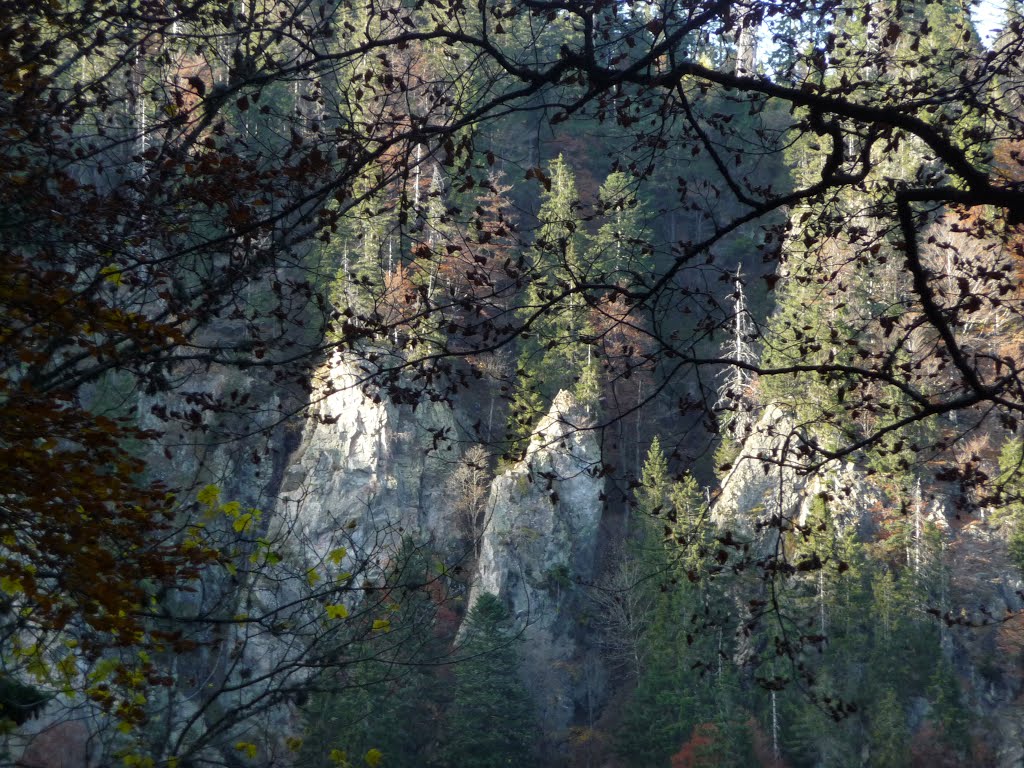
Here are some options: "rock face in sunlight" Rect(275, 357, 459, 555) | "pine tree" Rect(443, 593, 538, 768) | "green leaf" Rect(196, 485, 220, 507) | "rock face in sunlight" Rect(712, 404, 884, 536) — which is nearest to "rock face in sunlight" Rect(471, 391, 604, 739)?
"rock face in sunlight" Rect(275, 357, 459, 555)

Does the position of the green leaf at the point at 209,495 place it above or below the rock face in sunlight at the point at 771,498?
below

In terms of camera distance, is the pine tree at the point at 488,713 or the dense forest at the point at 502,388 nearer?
the dense forest at the point at 502,388

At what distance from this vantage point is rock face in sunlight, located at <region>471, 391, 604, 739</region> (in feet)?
95.5

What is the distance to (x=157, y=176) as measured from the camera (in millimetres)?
5410

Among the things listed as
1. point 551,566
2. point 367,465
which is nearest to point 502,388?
point 551,566

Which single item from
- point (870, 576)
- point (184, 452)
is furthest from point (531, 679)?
point (184, 452)

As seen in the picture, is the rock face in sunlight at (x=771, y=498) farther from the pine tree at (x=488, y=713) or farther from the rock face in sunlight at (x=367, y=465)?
the rock face in sunlight at (x=367, y=465)

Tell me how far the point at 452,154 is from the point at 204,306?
4.75 ft

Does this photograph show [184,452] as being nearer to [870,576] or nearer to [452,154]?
[870,576]

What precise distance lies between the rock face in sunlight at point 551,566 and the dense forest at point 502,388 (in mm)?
134

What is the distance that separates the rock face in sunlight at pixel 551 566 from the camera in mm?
29109

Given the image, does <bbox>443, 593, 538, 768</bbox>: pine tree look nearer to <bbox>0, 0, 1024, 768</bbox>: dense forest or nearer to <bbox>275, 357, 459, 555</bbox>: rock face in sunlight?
<bbox>0, 0, 1024, 768</bbox>: dense forest

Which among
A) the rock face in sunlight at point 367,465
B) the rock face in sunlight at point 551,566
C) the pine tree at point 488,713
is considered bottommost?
the pine tree at point 488,713

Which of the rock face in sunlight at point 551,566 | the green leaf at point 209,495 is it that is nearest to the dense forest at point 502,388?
the green leaf at point 209,495
